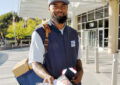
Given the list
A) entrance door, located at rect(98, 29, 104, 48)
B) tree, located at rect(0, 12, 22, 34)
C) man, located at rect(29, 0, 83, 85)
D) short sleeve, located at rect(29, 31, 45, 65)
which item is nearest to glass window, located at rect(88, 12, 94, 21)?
entrance door, located at rect(98, 29, 104, 48)

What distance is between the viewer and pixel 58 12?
Result: 5.56 ft

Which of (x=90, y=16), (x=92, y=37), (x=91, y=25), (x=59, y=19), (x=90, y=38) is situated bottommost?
(x=90, y=38)

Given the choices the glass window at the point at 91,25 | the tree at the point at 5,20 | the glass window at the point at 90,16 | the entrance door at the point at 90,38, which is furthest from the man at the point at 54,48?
the tree at the point at 5,20

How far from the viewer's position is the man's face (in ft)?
5.55

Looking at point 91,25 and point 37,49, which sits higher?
point 91,25

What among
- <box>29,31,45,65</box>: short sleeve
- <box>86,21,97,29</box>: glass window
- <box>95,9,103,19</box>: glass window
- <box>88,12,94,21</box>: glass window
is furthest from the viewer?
<box>88,12,94,21</box>: glass window

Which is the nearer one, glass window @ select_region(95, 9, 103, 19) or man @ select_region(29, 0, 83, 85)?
man @ select_region(29, 0, 83, 85)

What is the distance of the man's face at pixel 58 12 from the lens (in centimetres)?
169

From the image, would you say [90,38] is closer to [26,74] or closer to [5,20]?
[26,74]

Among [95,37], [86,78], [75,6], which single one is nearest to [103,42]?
[95,37]

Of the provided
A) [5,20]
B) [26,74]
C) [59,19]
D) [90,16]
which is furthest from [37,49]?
[5,20]

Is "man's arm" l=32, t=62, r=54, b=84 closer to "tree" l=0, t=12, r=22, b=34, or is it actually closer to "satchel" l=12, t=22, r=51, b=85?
"satchel" l=12, t=22, r=51, b=85

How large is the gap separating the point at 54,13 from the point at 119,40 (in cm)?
1322

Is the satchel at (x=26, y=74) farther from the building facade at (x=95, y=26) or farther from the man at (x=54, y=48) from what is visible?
the building facade at (x=95, y=26)
